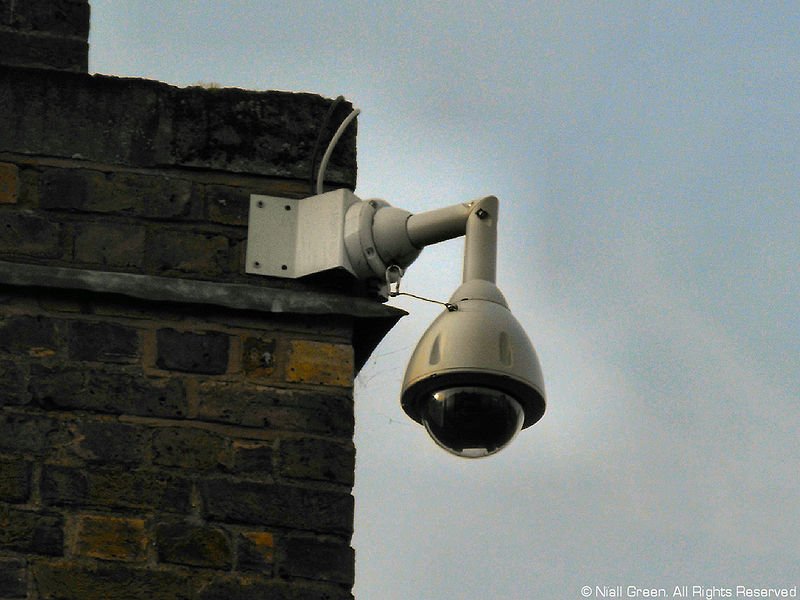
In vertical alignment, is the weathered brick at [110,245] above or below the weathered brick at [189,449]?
above

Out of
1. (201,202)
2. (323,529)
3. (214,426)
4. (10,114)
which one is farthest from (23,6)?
(323,529)

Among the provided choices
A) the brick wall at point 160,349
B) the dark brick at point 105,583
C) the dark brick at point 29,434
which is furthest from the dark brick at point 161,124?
the dark brick at point 105,583

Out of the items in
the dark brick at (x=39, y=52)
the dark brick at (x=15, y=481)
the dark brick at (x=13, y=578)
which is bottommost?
the dark brick at (x=13, y=578)

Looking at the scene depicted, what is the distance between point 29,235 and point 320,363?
830 millimetres

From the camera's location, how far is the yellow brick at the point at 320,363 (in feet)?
18.3

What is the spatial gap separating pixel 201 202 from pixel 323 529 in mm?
983

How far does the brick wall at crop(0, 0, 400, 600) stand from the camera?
208 inches

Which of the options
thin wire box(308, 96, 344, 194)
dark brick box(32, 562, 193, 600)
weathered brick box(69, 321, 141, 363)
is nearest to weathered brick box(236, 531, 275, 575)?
dark brick box(32, 562, 193, 600)

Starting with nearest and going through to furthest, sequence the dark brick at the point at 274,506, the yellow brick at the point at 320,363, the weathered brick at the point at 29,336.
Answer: the dark brick at the point at 274,506, the weathered brick at the point at 29,336, the yellow brick at the point at 320,363

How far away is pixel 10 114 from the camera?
5.77m

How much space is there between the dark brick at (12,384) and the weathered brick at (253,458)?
21.4 inches

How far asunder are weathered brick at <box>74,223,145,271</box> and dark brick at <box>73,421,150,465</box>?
466mm

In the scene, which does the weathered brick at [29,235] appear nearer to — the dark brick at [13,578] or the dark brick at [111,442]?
the dark brick at [111,442]

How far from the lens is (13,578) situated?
516 centimetres
